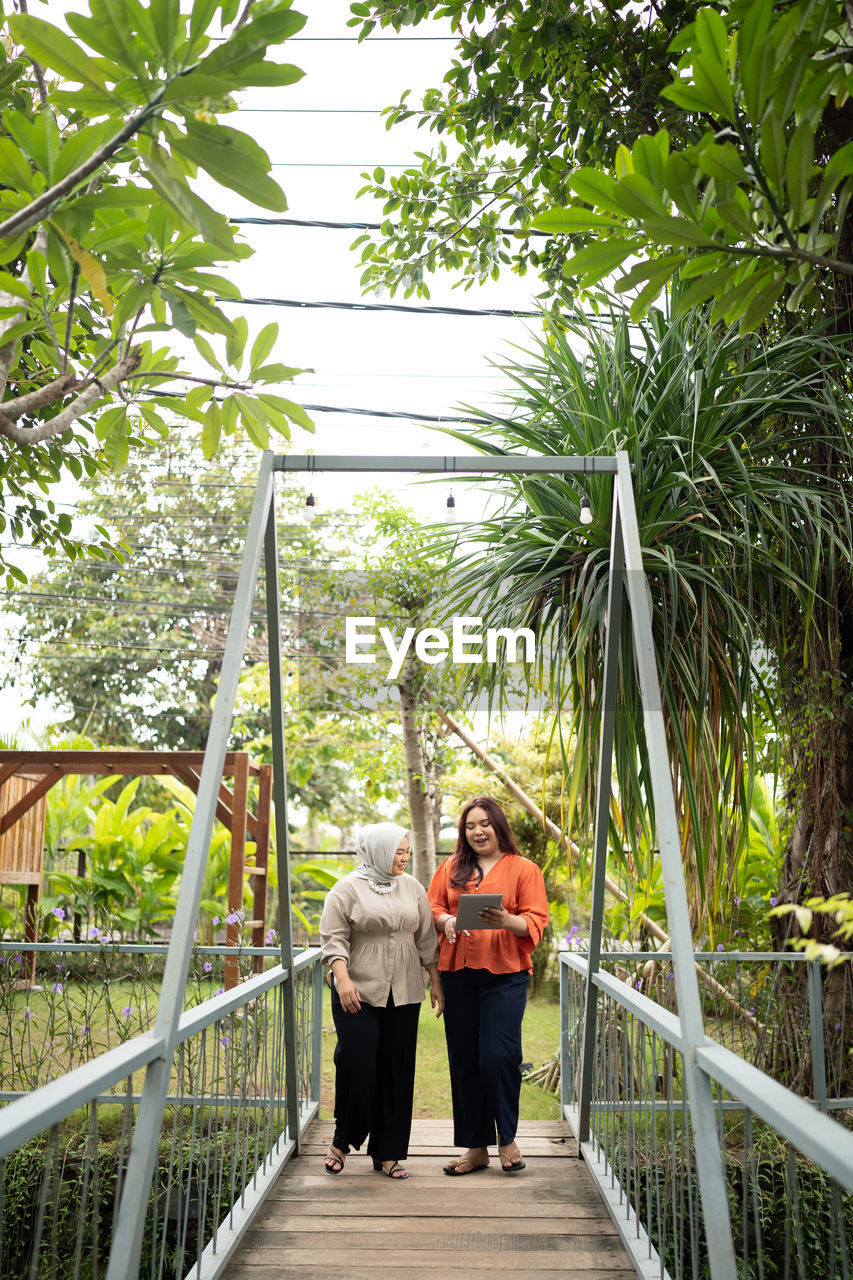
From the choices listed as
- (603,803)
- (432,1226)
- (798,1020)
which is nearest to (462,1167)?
(432,1226)

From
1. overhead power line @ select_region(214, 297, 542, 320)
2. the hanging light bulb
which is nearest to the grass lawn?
the hanging light bulb

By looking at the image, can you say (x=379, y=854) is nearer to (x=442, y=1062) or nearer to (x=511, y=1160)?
(x=511, y=1160)

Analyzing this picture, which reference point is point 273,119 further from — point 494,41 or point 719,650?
point 719,650

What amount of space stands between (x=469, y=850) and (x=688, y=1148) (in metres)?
1.27

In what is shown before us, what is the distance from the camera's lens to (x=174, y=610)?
1241 centimetres

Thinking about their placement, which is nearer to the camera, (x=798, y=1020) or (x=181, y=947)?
(x=181, y=947)

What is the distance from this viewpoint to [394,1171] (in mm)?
3430

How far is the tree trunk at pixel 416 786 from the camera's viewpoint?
7.52 meters

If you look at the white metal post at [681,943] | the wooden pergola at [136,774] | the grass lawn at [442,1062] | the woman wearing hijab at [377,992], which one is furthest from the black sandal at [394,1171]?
the wooden pergola at [136,774]

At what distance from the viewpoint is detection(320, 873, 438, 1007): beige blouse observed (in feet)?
11.5

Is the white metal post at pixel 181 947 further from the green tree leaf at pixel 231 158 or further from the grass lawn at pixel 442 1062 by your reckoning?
the grass lawn at pixel 442 1062

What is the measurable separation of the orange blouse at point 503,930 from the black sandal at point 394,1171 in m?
0.68

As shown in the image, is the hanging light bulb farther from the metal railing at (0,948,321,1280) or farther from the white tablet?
the metal railing at (0,948,321,1280)

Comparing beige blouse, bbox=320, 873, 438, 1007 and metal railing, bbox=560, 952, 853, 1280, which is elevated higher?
beige blouse, bbox=320, 873, 438, 1007
